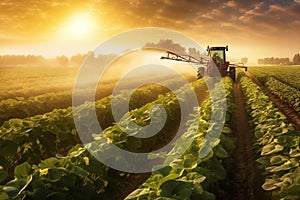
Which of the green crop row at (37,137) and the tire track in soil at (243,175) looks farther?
the green crop row at (37,137)

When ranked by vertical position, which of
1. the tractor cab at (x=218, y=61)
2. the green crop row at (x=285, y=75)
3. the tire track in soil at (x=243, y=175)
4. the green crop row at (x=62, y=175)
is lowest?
the tire track in soil at (x=243, y=175)

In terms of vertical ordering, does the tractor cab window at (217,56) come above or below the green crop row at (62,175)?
above

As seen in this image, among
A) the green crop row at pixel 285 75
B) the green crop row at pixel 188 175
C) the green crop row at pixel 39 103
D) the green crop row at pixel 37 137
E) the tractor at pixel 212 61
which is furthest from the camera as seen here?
the green crop row at pixel 285 75

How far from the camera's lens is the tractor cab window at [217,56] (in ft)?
92.1

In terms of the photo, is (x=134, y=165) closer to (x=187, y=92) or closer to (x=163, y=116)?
(x=163, y=116)

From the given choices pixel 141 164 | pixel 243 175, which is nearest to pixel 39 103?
pixel 141 164

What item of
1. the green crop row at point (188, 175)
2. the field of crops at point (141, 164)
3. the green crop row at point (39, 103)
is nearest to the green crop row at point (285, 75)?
the green crop row at point (39, 103)

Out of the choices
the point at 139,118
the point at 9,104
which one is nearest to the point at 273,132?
the point at 139,118

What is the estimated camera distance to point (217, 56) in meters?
28.6

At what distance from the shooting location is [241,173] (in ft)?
23.8

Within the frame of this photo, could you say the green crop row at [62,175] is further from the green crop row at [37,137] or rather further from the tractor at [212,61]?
the tractor at [212,61]

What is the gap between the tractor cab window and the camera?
28073mm

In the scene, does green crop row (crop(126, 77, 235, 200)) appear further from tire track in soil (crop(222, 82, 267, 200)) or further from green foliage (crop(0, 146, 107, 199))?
green foliage (crop(0, 146, 107, 199))

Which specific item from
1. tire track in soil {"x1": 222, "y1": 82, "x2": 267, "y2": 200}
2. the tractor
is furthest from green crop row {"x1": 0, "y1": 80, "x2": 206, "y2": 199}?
the tractor
